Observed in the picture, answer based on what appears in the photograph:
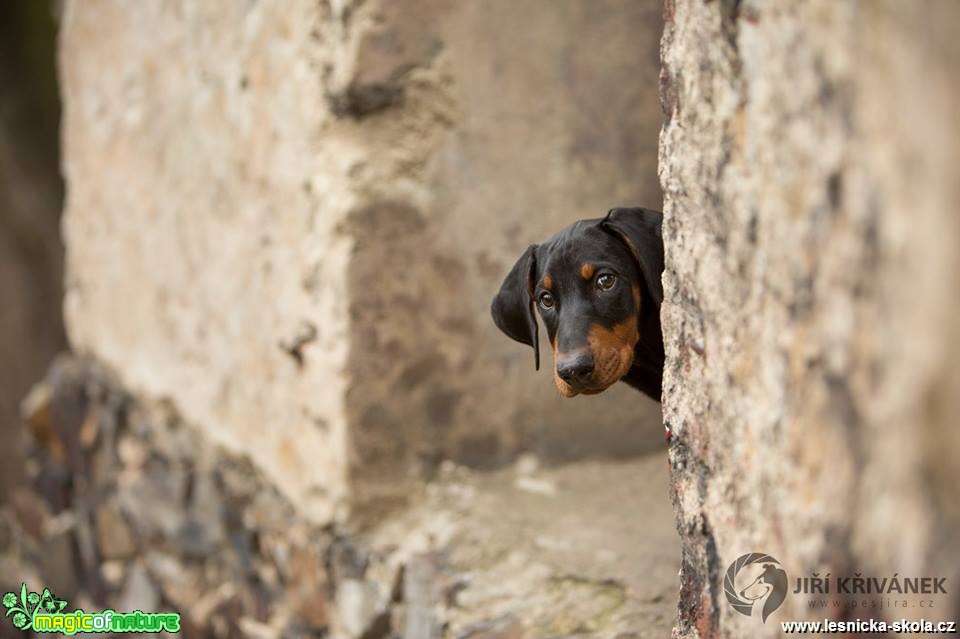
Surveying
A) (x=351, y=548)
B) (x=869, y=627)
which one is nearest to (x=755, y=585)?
(x=869, y=627)

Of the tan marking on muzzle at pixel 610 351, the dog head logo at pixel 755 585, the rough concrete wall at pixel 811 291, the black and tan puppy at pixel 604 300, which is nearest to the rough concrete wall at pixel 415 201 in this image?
the black and tan puppy at pixel 604 300

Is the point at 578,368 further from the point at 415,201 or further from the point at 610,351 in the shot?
the point at 415,201

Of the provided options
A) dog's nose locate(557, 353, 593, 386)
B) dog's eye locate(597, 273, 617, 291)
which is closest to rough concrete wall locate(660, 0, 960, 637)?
dog's nose locate(557, 353, 593, 386)

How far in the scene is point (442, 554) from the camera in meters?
3.37

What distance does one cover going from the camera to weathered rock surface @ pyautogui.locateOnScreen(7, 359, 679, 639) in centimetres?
309

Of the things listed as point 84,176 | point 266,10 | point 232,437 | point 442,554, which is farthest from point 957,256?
point 84,176

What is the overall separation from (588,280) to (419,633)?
1341mm

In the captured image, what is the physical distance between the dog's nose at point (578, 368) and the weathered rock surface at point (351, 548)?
2.56 ft

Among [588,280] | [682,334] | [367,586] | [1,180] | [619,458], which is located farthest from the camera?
[1,180]

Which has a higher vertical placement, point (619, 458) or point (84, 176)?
point (84, 176)

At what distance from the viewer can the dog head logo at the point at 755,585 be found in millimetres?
1619

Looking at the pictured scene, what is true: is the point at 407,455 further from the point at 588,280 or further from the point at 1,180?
the point at 1,180

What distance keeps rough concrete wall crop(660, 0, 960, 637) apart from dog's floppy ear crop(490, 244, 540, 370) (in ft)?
2.83

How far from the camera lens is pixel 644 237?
2627mm
